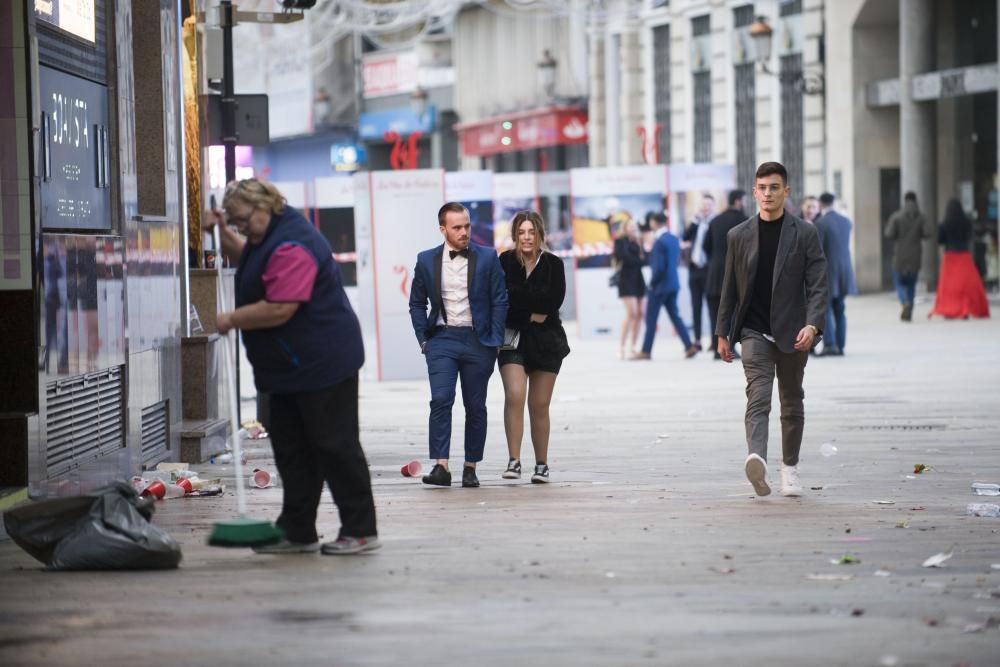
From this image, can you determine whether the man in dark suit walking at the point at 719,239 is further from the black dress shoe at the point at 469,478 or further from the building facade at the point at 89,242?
the black dress shoe at the point at 469,478

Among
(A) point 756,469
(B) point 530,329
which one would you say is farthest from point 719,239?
(A) point 756,469

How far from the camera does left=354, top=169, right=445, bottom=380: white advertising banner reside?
23.1 metres

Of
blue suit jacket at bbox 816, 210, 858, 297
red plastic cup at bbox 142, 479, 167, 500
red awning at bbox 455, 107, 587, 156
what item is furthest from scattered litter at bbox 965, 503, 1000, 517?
red awning at bbox 455, 107, 587, 156

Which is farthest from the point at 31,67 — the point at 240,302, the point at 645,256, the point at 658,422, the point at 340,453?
the point at 645,256

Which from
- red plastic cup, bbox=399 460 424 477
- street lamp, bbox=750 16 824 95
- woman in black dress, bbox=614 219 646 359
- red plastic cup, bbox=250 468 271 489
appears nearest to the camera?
red plastic cup, bbox=250 468 271 489

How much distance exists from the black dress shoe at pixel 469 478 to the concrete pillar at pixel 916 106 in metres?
27.4

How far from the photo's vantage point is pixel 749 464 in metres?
11.3

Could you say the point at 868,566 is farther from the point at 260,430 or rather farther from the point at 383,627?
the point at 260,430

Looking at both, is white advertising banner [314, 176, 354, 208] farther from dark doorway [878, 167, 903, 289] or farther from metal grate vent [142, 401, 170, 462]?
metal grate vent [142, 401, 170, 462]

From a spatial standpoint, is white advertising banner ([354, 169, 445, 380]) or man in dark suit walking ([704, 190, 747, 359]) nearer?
white advertising banner ([354, 169, 445, 380])

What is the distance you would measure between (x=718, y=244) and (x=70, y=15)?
42.5ft

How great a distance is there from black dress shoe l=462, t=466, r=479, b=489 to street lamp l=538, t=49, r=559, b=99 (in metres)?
41.5

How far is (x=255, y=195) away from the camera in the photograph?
9047 mm

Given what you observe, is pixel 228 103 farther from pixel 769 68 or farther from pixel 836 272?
pixel 769 68
